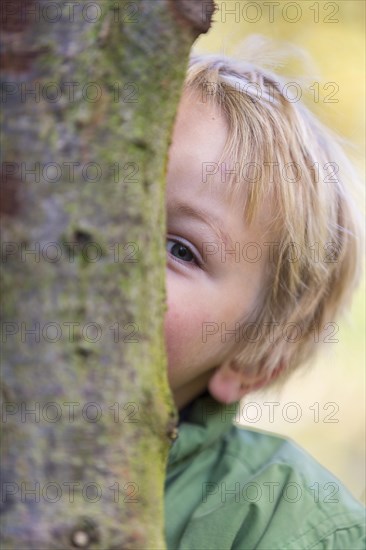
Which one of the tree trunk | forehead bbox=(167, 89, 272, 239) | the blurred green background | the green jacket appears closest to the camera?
the tree trunk

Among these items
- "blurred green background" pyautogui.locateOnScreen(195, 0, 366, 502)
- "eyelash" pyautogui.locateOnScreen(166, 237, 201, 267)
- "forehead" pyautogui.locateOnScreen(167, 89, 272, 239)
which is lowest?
"blurred green background" pyautogui.locateOnScreen(195, 0, 366, 502)

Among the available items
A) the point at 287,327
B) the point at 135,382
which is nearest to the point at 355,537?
the point at 287,327

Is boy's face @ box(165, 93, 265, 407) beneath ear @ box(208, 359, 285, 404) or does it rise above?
above

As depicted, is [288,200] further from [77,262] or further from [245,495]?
[77,262]

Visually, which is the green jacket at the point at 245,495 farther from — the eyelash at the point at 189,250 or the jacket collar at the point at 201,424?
the eyelash at the point at 189,250

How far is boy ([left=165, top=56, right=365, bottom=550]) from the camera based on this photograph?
1128 mm

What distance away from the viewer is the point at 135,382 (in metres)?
0.46

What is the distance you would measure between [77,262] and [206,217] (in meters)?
0.68

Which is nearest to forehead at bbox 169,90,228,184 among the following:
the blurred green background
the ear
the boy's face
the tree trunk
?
the boy's face

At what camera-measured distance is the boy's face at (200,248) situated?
1098mm

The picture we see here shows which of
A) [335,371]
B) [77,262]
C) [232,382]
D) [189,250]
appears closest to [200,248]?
[189,250]

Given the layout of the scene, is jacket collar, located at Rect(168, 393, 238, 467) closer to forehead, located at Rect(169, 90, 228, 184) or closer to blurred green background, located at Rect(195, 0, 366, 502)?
forehead, located at Rect(169, 90, 228, 184)

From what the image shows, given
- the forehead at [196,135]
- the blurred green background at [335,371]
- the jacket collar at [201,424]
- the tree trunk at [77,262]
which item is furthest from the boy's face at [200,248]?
the blurred green background at [335,371]

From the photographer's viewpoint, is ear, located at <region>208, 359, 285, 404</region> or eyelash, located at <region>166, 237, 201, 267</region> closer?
eyelash, located at <region>166, 237, 201, 267</region>
